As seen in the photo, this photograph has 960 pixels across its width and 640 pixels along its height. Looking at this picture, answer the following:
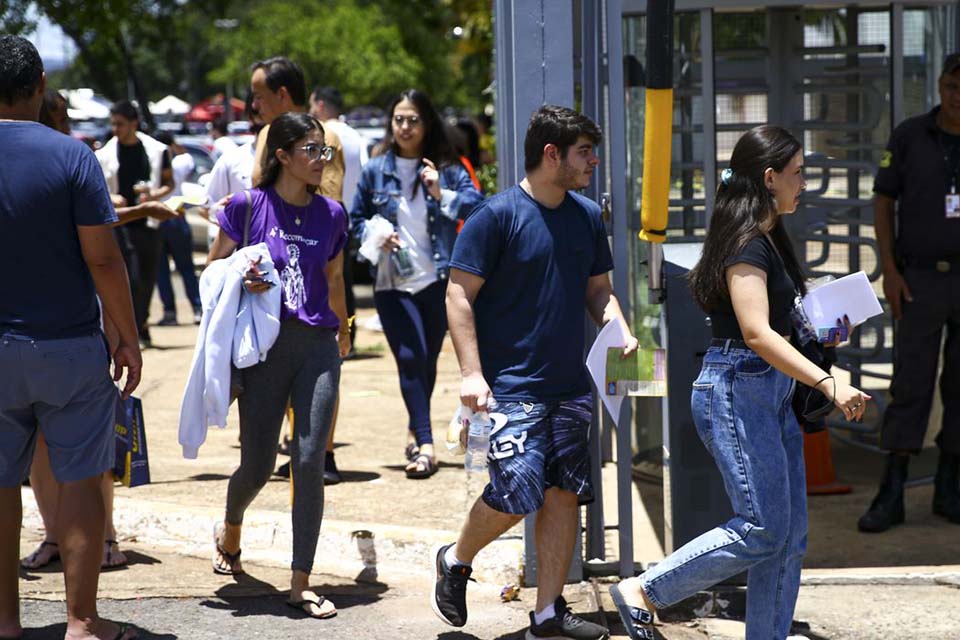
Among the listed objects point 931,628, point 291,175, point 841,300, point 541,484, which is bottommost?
point 931,628

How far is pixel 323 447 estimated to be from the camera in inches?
216

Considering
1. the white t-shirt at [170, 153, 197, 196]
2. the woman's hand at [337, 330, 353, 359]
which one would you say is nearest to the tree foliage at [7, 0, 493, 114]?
the white t-shirt at [170, 153, 197, 196]

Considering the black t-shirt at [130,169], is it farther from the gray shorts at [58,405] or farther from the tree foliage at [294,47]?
the tree foliage at [294,47]

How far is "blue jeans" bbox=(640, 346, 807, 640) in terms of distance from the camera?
4449 mm

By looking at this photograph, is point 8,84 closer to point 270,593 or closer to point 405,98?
point 270,593

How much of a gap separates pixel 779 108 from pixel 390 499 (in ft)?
11.4

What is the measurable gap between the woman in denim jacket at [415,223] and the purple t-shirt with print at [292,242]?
5.80ft

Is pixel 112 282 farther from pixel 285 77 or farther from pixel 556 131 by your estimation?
pixel 285 77

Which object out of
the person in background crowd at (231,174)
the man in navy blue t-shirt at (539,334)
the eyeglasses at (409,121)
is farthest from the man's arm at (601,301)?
the eyeglasses at (409,121)

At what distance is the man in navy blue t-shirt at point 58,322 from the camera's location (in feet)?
15.3

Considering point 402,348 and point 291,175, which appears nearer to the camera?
point 291,175

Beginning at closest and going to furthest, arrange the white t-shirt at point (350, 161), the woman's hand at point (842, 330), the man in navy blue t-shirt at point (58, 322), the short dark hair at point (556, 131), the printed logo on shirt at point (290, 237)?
the woman's hand at point (842, 330) → the man in navy blue t-shirt at point (58, 322) → the short dark hair at point (556, 131) → the printed logo on shirt at point (290, 237) → the white t-shirt at point (350, 161)

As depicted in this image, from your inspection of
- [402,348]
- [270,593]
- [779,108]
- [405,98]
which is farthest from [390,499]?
[779,108]

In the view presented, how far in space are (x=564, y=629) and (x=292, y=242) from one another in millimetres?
1866
